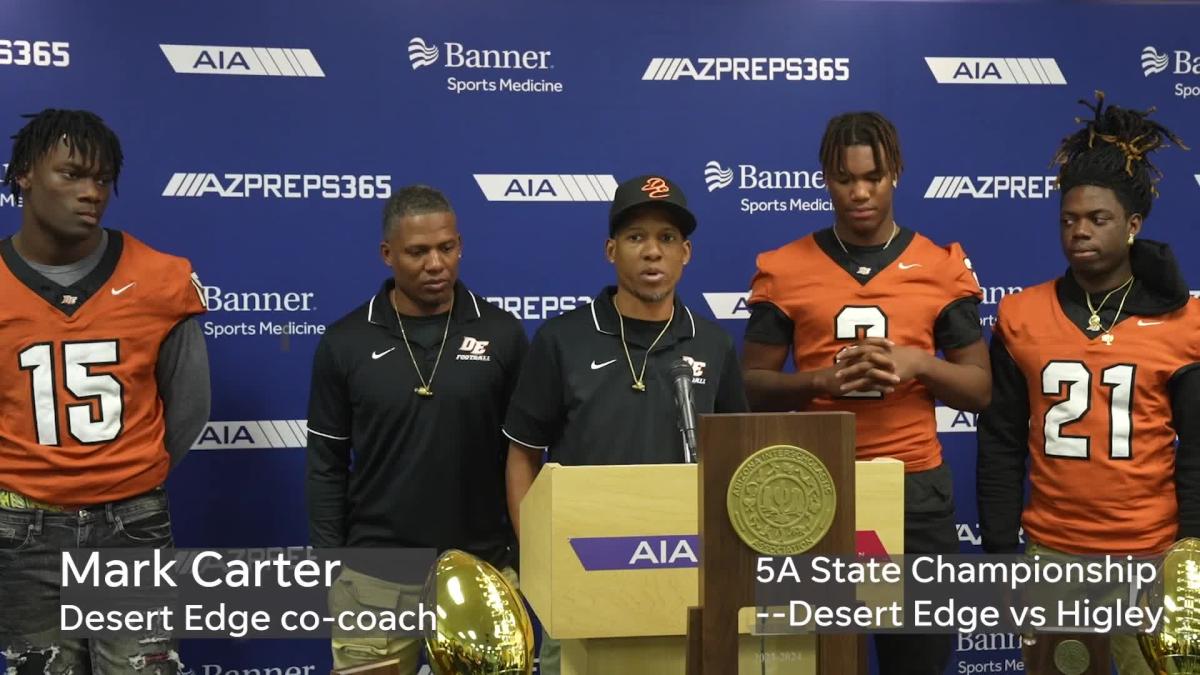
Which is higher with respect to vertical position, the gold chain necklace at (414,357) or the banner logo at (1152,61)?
the banner logo at (1152,61)

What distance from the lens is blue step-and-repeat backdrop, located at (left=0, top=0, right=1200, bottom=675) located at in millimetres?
3566

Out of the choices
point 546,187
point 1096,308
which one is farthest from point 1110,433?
point 546,187

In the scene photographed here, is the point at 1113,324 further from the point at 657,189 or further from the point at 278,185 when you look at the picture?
the point at 278,185

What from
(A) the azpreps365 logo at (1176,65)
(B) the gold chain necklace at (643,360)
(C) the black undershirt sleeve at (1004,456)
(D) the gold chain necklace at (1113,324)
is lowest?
(C) the black undershirt sleeve at (1004,456)

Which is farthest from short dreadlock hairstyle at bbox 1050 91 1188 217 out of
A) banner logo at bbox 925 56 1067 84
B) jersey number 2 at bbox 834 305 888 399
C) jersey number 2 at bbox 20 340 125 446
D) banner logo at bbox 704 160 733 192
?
jersey number 2 at bbox 20 340 125 446

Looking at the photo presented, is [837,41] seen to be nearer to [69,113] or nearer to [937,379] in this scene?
[937,379]

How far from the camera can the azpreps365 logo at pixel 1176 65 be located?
389 cm

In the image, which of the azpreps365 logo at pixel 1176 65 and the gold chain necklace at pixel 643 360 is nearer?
the gold chain necklace at pixel 643 360

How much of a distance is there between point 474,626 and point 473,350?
4.52 feet

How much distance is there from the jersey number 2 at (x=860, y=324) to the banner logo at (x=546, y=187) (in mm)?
1017

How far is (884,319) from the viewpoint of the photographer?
2936 millimetres

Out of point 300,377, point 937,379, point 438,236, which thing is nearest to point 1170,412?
point 937,379

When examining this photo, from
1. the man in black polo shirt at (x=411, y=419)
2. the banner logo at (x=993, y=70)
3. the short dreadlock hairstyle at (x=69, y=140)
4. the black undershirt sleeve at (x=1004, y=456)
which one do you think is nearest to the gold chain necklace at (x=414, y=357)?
the man in black polo shirt at (x=411, y=419)

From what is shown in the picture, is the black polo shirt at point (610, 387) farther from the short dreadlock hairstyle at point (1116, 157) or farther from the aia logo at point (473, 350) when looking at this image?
the short dreadlock hairstyle at point (1116, 157)
